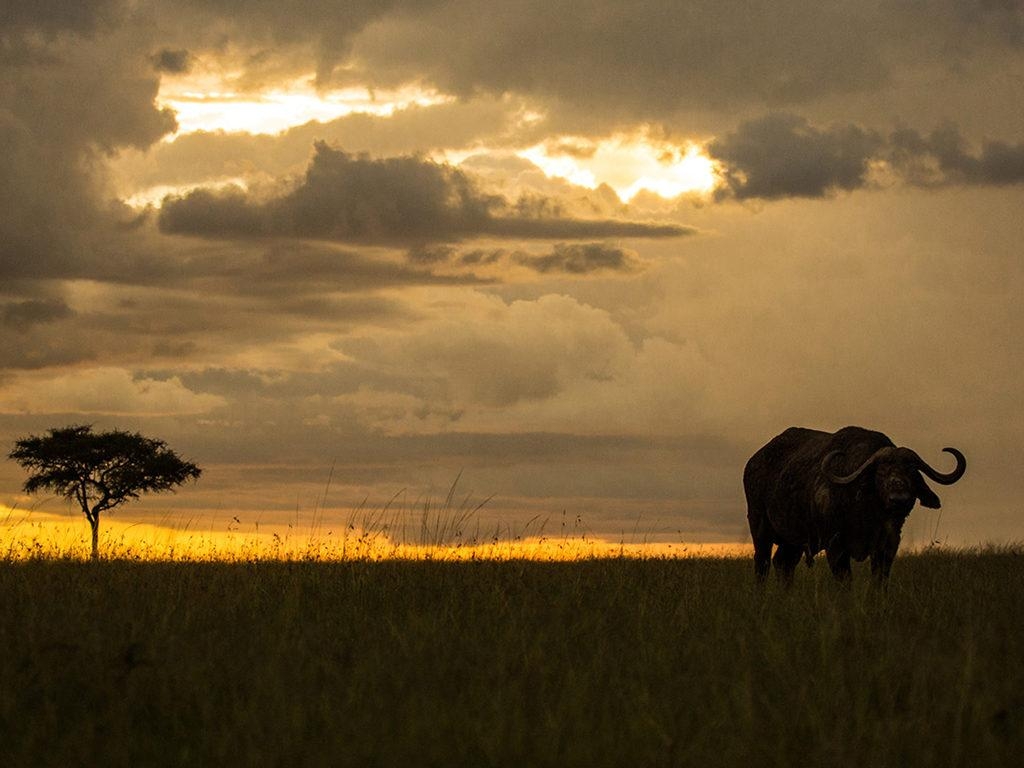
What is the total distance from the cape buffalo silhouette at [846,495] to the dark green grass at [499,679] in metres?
2.18

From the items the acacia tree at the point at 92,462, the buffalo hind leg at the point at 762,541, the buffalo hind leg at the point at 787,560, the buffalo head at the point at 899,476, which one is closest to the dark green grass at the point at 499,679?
the buffalo head at the point at 899,476

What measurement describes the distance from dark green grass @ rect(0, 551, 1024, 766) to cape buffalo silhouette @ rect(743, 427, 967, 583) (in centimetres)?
218

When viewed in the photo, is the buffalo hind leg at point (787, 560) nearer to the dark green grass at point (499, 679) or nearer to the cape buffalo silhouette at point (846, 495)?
the cape buffalo silhouette at point (846, 495)

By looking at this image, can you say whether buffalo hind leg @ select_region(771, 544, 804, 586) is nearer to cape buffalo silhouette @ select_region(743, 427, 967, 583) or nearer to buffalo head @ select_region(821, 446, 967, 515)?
cape buffalo silhouette @ select_region(743, 427, 967, 583)

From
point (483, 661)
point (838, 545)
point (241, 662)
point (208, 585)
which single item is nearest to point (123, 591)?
point (208, 585)

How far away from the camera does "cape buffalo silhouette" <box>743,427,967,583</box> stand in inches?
583

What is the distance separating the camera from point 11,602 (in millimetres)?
11828

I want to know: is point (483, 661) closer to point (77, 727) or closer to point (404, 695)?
point (404, 695)

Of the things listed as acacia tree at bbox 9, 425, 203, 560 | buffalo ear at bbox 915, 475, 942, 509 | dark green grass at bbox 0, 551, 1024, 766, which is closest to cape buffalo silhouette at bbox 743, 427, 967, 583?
buffalo ear at bbox 915, 475, 942, 509

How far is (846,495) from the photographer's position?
49.5 ft

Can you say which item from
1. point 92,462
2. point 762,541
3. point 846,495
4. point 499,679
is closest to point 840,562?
point 846,495

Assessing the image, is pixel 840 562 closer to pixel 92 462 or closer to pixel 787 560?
pixel 787 560

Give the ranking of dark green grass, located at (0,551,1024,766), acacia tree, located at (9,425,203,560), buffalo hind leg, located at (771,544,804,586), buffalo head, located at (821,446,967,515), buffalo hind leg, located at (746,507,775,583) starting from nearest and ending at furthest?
dark green grass, located at (0,551,1024,766), buffalo head, located at (821,446,967,515), buffalo hind leg, located at (771,544,804,586), buffalo hind leg, located at (746,507,775,583), acacia tree, located at (9,425,203,560)

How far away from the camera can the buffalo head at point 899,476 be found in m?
14.5
